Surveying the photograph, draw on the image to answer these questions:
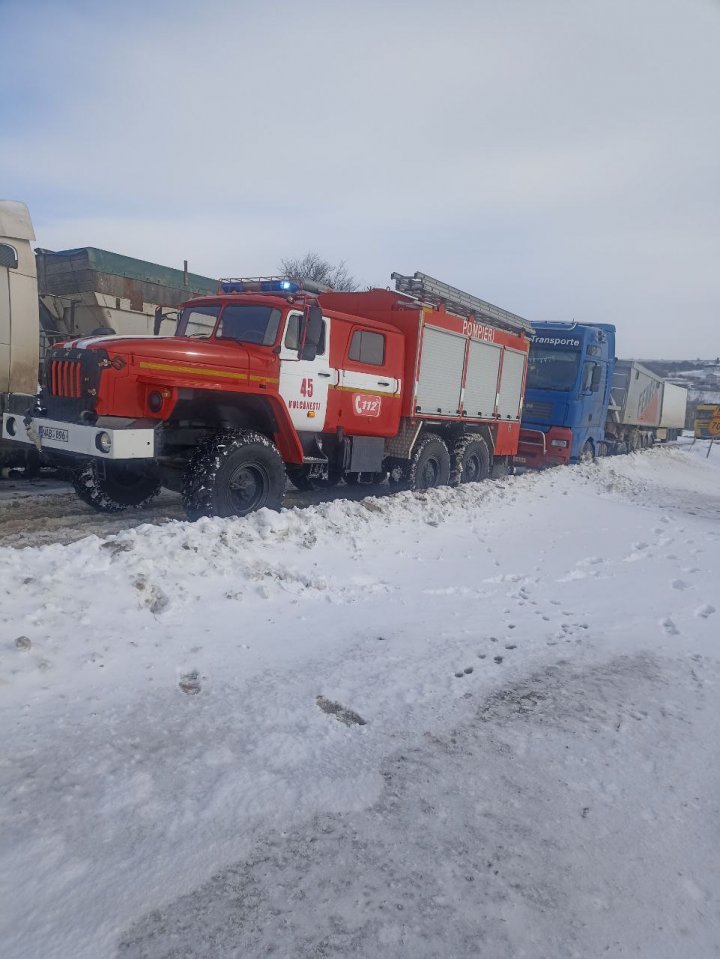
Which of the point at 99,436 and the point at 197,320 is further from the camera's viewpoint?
the point at 197,320

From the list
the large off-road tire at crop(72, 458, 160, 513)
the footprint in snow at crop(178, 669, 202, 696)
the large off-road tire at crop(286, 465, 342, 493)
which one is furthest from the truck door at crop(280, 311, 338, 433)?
the footprint in snow at crop(178, 669, 202, 696)

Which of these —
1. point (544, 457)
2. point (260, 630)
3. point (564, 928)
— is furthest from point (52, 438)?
point (544, 457)

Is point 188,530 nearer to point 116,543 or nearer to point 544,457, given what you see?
point 116,543

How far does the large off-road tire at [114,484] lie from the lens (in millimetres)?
7039

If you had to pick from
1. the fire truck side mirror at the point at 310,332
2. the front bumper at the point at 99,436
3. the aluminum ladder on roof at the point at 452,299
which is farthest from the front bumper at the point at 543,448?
the front bumper at the point at 99,436

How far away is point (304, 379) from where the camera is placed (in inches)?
301

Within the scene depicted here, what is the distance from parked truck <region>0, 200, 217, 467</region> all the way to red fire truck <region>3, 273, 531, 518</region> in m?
1.20

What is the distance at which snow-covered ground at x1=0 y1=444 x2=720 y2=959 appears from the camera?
206cm

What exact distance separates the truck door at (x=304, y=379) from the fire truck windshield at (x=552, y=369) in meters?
8.23

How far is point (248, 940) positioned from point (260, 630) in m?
2.31

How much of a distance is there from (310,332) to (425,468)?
11.7 feet

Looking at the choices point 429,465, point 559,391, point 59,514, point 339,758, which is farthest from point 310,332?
point 559,391

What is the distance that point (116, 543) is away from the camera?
4.91 metres

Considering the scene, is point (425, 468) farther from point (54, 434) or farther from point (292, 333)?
point (54, 434)
